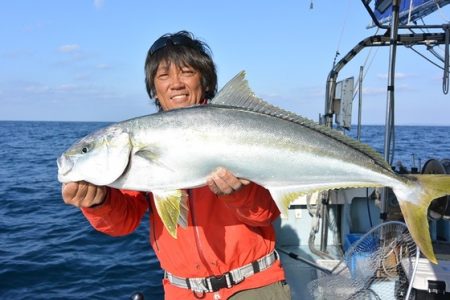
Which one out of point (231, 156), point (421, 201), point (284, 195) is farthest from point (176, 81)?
point (421, 201)

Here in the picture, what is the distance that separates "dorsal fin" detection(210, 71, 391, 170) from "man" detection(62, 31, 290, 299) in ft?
1.59

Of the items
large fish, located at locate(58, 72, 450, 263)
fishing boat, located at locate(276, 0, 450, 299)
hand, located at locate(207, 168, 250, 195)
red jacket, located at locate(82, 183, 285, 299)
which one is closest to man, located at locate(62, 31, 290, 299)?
red jacket, located at locate(82, 183, 285, 299)

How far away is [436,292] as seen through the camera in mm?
4016

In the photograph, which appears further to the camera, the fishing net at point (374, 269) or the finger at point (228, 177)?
the fishing net at point (374, 269)

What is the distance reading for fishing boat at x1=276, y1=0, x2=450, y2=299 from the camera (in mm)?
4781

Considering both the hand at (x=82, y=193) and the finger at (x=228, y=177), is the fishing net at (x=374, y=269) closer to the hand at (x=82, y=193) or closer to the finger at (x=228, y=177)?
the finger at (x=228, y=177)

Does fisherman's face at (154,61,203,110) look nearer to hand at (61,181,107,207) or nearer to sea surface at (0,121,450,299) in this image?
hand at (61,181,107,207)

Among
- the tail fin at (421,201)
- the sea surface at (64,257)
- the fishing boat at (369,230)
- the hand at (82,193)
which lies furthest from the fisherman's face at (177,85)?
the sea surface at (64,257)

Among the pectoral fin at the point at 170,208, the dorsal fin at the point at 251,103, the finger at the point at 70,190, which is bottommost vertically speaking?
the pectoral fin at the point at 170,208

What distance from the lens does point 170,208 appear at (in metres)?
2.87

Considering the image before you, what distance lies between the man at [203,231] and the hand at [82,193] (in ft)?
0.05

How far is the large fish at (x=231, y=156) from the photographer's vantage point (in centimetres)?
284

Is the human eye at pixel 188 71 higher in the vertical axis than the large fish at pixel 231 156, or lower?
higher

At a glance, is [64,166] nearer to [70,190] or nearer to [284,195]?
[70,190]
